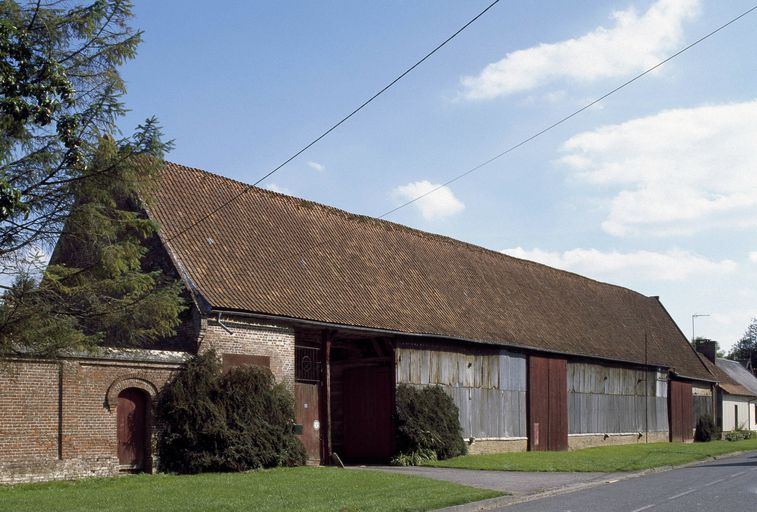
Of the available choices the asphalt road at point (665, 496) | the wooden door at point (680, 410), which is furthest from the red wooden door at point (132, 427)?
the wooden door at point (680, 410)

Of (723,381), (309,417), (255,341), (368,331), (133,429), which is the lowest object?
(723,381)

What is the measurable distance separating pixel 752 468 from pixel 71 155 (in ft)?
72.0

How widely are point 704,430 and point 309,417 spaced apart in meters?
32.9

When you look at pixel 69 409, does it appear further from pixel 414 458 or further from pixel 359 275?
pixel 359 275

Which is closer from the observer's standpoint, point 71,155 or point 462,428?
point 71,155

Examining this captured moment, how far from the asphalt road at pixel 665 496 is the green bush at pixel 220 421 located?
7.31 meters

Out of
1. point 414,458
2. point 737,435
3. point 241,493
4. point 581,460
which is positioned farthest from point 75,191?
point 737,435

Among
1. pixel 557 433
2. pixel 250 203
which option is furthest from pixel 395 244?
pixel 557 433

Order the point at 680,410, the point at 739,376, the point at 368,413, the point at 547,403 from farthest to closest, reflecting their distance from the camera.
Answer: the point at 739,376
the point at 680,410
the point at 547,403
the point at 368,413

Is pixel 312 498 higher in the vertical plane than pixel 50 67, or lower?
lower

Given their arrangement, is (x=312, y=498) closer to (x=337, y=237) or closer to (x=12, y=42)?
(x=12, y=42)

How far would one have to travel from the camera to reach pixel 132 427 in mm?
19422

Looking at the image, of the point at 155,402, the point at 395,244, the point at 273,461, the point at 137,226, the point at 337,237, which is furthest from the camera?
the point at 395,244

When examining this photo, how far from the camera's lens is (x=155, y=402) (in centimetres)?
1970
